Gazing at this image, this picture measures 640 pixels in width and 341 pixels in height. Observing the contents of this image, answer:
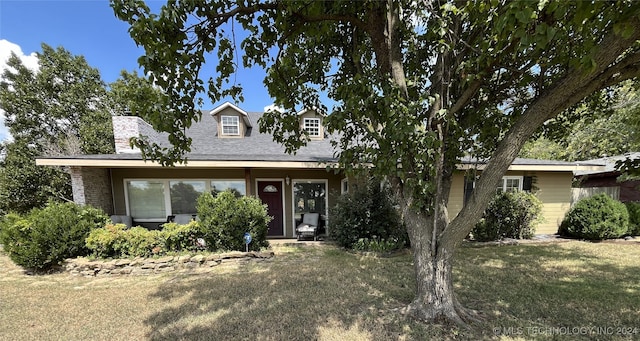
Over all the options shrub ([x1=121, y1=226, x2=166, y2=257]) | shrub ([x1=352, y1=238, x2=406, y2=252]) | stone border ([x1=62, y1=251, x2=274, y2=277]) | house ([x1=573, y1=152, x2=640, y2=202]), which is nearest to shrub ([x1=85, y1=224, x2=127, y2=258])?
shrub ([x1=121, y1=226, x2=166, y2=257])

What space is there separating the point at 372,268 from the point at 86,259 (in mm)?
6573

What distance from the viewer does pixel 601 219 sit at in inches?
A: 321

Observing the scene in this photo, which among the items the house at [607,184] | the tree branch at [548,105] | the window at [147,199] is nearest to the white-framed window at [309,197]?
the window at [147,199]

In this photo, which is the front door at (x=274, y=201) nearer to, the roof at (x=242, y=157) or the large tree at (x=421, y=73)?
the roof at (x=242, y=157)

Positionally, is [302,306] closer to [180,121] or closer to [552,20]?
[180,121]

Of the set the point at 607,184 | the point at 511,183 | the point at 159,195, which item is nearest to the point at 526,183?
the point at 511,183

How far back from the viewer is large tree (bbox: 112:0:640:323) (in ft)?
7.81

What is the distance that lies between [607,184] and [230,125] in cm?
1843

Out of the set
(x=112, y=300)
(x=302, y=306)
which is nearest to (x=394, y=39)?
(x=302, y=306)

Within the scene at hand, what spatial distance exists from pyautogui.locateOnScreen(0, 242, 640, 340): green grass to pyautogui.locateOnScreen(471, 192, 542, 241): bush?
195cm

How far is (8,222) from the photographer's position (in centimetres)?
592

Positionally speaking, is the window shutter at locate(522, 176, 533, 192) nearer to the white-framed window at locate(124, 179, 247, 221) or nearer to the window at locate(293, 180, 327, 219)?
the window at locate(293, 180, 327, 219)

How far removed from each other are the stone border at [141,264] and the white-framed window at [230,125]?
598 cm

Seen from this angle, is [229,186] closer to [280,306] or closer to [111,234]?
[111,234]
